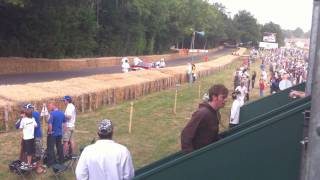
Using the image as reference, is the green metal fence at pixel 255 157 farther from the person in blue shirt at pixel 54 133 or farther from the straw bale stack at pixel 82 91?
the straw bale stack at pixel 82 91

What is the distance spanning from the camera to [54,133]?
12.3 m

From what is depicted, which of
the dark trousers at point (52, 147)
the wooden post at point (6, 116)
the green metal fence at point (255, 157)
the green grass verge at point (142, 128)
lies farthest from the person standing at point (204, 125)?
the wooden post at point (6, 116)

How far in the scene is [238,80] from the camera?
30.7m

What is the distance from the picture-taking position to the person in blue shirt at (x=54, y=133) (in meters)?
12.3

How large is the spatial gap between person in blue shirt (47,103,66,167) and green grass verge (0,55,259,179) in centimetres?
50

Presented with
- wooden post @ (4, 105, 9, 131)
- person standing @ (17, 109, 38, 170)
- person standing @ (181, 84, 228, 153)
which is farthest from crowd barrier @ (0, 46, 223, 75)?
person standing @ (181, 84, 228, 153)

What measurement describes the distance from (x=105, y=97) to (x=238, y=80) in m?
9.16

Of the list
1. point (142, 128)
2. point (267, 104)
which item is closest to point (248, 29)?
point (142, 128)

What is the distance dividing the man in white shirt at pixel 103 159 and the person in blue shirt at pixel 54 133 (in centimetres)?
693

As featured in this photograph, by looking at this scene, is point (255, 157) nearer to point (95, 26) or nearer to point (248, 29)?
point (95, 26)

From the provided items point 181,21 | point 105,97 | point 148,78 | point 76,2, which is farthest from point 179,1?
point 105,97

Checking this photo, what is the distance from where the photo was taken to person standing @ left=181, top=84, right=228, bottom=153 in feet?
20.0

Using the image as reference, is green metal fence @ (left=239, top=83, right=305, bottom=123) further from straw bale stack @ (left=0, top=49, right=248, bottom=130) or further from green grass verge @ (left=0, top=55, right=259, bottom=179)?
straw bale stack @ (left=0, top=49, right=248, bottom=130)

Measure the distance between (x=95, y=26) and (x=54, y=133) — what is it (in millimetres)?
52996
